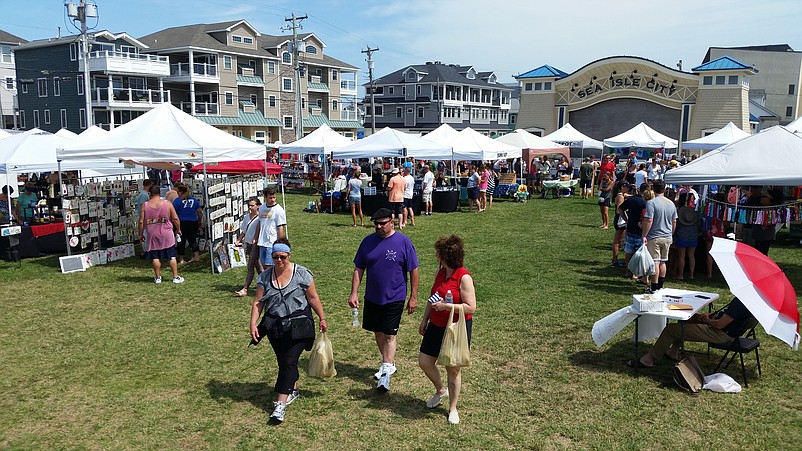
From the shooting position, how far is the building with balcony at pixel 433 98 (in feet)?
222

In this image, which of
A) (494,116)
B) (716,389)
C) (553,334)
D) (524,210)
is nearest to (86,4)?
(524,210)

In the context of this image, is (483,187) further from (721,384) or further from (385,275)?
(385,275)

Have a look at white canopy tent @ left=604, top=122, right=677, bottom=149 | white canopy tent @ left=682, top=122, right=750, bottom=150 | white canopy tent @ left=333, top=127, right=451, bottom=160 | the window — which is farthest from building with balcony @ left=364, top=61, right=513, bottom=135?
white canopy tent @ left=333, top=127, right=451, bottom=160

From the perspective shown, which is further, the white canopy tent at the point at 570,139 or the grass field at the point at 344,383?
the white canopy tent at the point at 570,139

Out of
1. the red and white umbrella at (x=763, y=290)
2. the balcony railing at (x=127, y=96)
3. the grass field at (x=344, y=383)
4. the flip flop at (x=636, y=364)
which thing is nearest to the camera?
the grass field at (x=344, y=383)

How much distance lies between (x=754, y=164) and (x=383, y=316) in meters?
7.21

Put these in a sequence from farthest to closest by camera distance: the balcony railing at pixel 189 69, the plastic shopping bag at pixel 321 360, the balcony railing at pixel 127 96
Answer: the balcony railing at pixel 189 69, the balcony railing at pixel 127 96, the plastic shopping bag at pixel 321 360

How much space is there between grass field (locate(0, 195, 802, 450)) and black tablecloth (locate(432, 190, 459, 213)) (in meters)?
9.61

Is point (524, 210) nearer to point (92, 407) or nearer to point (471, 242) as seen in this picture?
point (471, 242)

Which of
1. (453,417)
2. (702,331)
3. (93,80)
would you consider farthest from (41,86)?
(702,331)

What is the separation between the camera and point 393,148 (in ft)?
62.0

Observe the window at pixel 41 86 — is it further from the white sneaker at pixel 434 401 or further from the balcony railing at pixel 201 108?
the white sneaker at pixel 434 401

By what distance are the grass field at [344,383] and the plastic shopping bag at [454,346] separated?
0.64 m

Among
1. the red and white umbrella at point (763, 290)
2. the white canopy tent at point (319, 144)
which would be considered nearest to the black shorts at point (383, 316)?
the red and white umbrella at point (763, 290)
